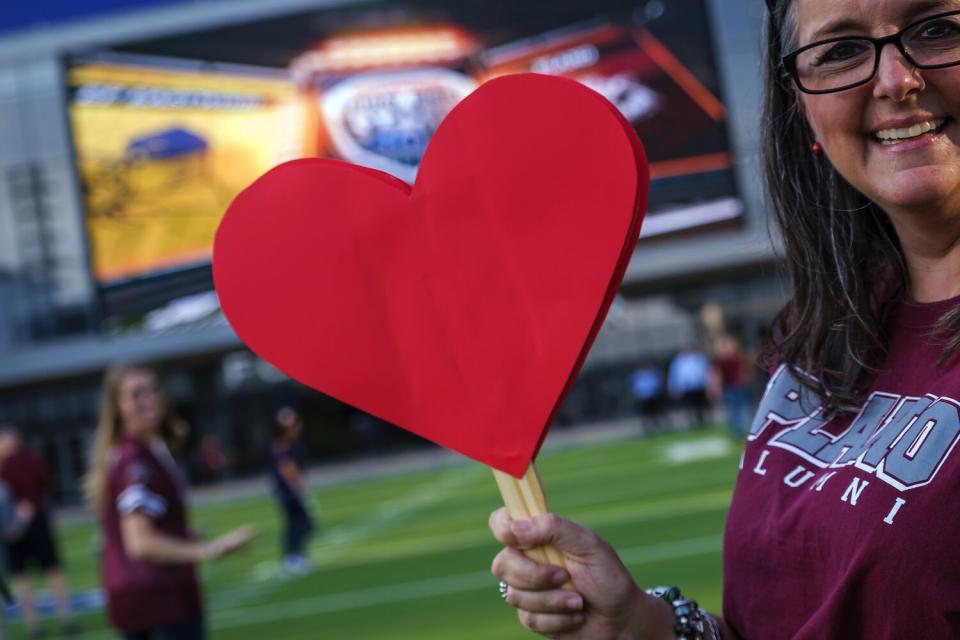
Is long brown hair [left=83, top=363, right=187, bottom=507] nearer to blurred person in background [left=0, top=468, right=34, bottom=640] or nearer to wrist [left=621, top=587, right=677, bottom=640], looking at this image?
blurred person in background [left=0, top=468, right=34, bottom=640]

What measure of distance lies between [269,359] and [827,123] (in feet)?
2.71

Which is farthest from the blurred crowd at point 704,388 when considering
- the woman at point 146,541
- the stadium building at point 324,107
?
the woman at point 146,541

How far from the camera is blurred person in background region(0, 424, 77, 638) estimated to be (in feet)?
32.0

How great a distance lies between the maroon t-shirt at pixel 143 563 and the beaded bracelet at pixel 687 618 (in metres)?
3.59

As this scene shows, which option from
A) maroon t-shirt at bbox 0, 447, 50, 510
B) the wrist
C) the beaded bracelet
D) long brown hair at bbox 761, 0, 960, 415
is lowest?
maroon t-shirt at bbox 0, 447, 50, 510

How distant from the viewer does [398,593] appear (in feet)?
30.2

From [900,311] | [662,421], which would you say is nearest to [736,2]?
[662,421]

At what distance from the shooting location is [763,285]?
112ft

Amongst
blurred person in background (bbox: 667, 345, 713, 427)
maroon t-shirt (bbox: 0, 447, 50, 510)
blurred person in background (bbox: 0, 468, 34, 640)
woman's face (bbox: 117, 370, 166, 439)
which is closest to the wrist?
woman's face (bbox: 117, 370, 166, 439)

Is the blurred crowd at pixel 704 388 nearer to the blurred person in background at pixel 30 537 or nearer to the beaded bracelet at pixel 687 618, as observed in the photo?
the blurred person in background at pixel 30 537

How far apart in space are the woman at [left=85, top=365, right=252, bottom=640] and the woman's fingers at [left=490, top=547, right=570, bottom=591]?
3620 millimetres

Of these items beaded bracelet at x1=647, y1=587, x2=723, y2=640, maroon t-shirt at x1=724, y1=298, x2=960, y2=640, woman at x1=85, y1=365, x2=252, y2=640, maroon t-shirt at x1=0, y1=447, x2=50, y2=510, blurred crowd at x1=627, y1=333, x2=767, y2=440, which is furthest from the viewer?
blurred crowd at x1=627, y1=333, x2=767, y2=440

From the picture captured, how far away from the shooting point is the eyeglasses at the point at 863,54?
59.4 inches

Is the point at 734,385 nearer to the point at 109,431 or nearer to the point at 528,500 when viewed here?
the point at 109,431
